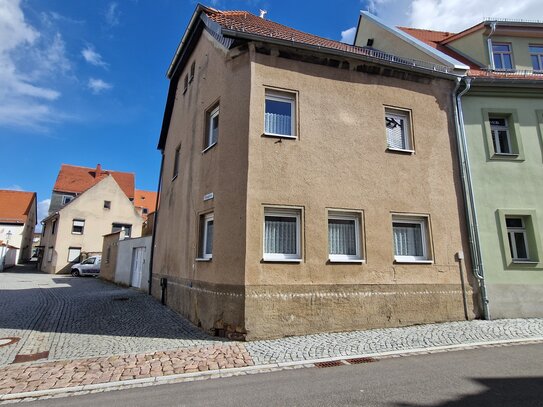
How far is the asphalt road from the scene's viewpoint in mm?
4594

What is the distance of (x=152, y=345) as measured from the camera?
751 cm

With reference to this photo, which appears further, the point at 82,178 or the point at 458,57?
the point at 82,178

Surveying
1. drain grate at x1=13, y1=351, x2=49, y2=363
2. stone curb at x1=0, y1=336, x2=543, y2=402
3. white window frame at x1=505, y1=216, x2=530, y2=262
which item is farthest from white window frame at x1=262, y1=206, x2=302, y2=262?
white window frame at x1=505, y1=216, x2=530, y2=262

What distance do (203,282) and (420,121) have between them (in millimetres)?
7988

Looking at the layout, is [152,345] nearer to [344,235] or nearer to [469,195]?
[344,235]

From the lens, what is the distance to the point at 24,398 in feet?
16.3

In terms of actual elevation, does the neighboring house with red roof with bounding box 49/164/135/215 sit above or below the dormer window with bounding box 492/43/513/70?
above

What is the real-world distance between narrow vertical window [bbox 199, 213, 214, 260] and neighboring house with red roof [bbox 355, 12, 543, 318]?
753cm

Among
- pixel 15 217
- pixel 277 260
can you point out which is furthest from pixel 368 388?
pixel 15 217

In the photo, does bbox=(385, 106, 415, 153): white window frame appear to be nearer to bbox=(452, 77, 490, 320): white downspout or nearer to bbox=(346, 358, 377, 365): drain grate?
bbox=(452, 77, 490, 320): white downspout

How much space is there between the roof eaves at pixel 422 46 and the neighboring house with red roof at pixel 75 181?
31.6 meters

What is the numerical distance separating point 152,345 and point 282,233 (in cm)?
386

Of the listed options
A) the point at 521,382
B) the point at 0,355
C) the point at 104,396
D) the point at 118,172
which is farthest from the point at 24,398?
the point at 118,172

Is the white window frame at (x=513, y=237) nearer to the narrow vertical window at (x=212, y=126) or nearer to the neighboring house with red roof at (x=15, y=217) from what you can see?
the narrow vertical window at (x=212, y=126)
